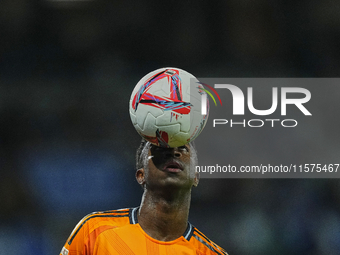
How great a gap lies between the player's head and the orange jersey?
41 cm

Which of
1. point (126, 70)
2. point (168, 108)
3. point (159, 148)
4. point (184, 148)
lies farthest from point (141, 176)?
point (126, 70)

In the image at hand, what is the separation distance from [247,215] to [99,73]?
2511mm

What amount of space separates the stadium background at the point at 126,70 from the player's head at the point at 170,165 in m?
1.45

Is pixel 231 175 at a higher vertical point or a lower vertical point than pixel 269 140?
lower

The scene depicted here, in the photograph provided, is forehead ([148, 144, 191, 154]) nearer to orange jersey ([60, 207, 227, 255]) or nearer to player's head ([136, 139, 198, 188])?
player's head ([136, 139, 198, 188])

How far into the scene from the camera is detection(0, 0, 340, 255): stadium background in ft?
13.7

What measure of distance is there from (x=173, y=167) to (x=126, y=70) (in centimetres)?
200

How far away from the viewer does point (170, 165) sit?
8.87ft

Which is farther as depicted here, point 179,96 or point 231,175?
point 231,175

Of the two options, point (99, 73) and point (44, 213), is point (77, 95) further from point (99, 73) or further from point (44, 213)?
point (44, 213)

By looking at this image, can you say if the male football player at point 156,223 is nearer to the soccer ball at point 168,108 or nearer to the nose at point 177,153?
the nose at point 177,153

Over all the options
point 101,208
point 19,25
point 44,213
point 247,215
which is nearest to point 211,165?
point 247,215

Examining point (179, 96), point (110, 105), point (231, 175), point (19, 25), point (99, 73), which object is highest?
point (19, 25)

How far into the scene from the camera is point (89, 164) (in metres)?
4.22
